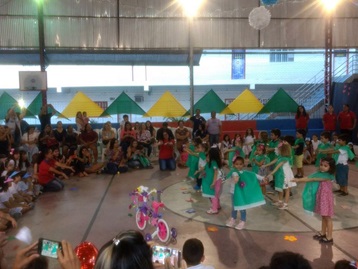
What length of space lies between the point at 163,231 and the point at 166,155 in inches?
213

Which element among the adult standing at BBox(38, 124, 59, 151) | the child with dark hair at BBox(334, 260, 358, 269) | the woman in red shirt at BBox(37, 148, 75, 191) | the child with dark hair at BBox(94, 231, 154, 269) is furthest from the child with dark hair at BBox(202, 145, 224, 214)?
the adult standing at BBox(38, 124, 59, 151)

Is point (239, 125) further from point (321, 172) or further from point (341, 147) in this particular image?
point (321, 172)

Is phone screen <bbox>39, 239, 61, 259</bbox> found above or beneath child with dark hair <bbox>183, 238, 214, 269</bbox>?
above

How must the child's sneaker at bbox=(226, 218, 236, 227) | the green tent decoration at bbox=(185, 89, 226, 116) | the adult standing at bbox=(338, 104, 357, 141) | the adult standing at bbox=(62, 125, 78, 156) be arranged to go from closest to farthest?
the child's sneaker at bbox=(226, 218, 236, 227) < the adult standing at bbox=(62, 125, 78, 156) < the adult standing at bbox=(338, 104, 357, 141) < the green tent decoration at bbox=(185, 89, 226, 116)

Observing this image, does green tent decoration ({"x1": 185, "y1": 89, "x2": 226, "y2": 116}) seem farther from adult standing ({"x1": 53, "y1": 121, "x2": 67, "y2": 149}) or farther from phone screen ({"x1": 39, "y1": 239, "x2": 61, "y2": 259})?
phone screen ({"x1": 39, "y1": 239, "x2": 61, "y2": 259})

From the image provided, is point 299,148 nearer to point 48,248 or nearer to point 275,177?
point 275,177

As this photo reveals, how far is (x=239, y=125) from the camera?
15.0m

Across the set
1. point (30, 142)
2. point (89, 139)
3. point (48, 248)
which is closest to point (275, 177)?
point (48, 248)

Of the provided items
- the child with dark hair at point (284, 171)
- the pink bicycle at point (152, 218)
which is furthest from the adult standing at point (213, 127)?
the pink bicycle at point (152, 218)

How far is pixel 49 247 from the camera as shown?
5.84 ft

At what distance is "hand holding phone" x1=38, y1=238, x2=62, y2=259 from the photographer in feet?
5.67

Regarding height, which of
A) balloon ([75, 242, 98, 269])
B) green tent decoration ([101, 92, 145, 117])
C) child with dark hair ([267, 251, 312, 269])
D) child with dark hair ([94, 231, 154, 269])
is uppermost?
green tent decoration ([101, 92, 145, 117])

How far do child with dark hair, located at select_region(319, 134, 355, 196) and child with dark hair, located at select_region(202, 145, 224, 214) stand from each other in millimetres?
2392

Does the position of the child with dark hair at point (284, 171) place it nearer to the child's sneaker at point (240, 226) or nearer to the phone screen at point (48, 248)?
the child's sneaker at point (240, 226)
